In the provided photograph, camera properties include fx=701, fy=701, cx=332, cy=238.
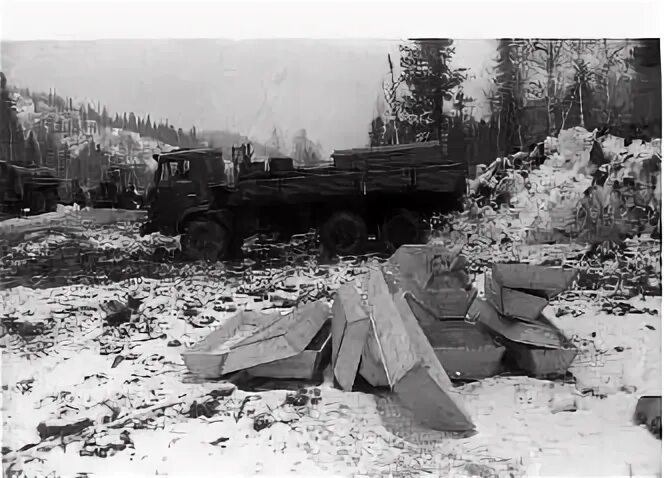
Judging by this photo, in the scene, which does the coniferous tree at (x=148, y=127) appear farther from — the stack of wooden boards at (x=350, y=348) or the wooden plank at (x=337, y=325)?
the wooden plank at (x=337, y=325)

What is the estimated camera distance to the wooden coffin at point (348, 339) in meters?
2.20

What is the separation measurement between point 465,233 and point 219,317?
2.82ft

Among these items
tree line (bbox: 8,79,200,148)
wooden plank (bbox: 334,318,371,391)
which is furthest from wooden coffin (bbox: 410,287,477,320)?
tree line (bbox: 8,79,200,148)

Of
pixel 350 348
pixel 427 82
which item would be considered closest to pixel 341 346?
pixel 350 348

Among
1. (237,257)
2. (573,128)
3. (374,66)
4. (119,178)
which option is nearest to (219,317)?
(237,257)

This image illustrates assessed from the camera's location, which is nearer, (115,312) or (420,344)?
(420,344)

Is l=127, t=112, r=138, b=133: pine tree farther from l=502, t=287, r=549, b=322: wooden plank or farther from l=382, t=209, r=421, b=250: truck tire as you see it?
l=502, t=287, r=549, b=322: wooden plank

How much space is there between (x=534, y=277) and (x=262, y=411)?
99 centimetres

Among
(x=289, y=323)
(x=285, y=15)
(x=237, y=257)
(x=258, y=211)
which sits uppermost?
(x=285, y=15)

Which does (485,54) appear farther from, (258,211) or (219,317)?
(219,317)

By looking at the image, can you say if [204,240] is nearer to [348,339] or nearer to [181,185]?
[181,185]

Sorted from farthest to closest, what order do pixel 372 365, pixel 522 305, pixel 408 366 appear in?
pixel 522 305, pixel 372 365, pixel 408 366

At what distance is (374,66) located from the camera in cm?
230

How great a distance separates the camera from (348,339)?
2.20 m
